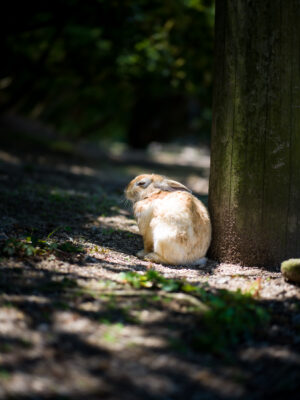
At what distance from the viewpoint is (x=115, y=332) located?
2.77 m

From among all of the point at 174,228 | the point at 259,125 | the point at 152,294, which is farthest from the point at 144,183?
the point at 152,294

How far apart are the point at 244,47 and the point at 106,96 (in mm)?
16563

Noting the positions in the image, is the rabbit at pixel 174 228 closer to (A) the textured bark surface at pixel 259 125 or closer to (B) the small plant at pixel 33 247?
(A) the textured bark surface at pixel 259 125

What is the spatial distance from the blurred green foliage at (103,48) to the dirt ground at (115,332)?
6489mm

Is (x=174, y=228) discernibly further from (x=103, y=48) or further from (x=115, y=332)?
(x=103, y=48)

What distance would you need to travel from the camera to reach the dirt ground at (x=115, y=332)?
233 centimetres

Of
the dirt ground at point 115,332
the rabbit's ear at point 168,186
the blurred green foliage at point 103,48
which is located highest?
the blurred green foliage at point 103,48

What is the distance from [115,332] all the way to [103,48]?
1197 centimetres

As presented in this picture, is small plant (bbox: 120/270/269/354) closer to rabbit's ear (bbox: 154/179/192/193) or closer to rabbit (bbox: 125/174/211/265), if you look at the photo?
rabbit (bbox: 125/174/211/265)

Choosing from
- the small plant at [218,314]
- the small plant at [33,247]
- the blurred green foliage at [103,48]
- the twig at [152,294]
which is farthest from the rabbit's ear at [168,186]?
the blurred green foliage at [103,48]

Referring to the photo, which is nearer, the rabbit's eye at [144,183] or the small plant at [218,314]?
the small plant at [218,314]

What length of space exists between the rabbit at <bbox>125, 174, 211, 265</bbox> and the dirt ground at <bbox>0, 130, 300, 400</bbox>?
151 mm

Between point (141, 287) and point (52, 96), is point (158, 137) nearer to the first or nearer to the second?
point (52, 96)

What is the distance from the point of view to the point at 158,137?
22.5m
